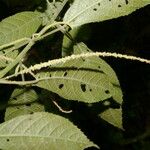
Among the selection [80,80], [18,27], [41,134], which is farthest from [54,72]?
[41,134]

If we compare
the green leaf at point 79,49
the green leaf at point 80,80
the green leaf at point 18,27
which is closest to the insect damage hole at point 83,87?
the green leaf at point 80,80

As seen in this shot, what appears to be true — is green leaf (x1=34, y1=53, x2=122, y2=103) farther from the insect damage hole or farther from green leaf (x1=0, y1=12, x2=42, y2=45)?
green leaf (x1=0, y1=12, x2=42, y2=45)

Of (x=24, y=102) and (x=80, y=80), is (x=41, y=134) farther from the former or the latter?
(x=24, y=102)

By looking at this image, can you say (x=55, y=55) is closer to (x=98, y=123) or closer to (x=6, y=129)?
(x=6, y=129)

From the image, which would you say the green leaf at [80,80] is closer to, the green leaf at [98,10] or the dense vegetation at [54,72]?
the dense vegetation at [54,72]

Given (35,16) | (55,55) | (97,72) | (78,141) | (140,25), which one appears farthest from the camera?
(140,25)

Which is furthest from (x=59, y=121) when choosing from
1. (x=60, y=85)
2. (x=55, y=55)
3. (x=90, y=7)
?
(x=55, y=55)

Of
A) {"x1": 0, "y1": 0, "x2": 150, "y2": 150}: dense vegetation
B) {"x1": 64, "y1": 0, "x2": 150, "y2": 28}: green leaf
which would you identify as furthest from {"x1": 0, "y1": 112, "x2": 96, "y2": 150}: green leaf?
{"x1": 64, "y1": 0, "x2": 150, "y2": 28}: green leaf
